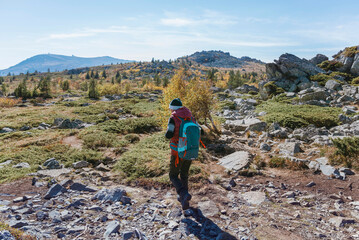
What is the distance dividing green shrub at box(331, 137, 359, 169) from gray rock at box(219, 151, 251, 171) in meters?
3.24

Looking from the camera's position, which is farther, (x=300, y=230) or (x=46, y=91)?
(x=46, y=91)

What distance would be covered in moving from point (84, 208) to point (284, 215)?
477cm

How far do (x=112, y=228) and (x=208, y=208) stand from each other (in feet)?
7.61

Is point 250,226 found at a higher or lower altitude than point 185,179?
lower

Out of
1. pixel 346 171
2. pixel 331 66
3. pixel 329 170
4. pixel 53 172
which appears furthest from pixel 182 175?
A: pixel 331 66

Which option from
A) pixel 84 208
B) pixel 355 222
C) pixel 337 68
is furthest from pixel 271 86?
pixel 84 208

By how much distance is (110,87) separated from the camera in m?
51.8

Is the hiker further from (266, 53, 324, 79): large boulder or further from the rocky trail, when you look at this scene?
(266, 53, 324, 79): large boulder

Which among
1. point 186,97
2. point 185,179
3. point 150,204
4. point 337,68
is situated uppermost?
point 337,68

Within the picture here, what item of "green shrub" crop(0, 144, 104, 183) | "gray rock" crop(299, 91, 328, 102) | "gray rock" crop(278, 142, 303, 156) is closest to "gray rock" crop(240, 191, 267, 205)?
"gray rock" crop(278, 142, 303, 156)

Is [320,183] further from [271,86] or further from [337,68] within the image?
[337,68]

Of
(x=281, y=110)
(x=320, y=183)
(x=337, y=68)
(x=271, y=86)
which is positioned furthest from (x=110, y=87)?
(x=320, y=183)

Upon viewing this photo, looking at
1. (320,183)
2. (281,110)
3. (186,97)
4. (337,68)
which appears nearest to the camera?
(320,183)

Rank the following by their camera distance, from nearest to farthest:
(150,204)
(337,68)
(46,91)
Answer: (150,204)
(337,68)
(46,91)
